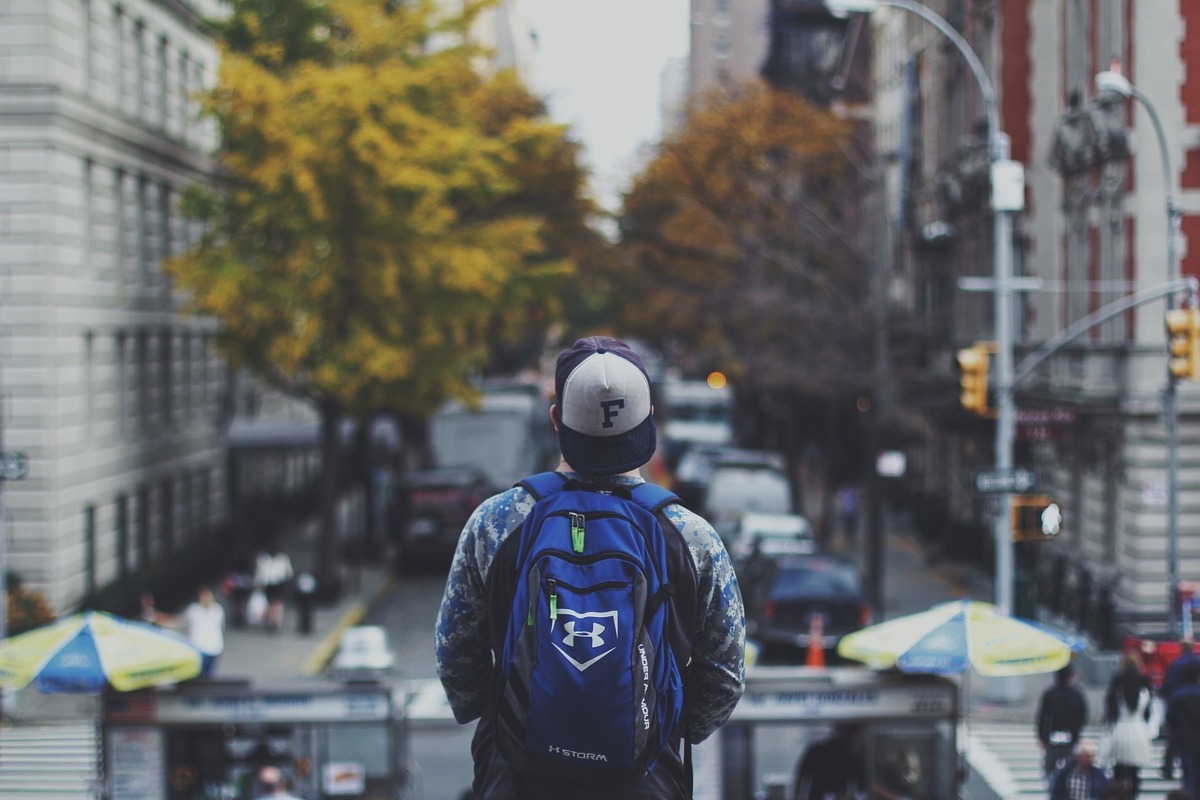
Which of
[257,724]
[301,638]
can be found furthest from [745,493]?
[257,724]

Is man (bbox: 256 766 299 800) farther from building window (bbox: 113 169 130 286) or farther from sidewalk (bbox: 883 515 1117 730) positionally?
building window (bbox: 113 169 130 286)

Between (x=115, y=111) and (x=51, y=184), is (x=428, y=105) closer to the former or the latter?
(x=115, y=111)

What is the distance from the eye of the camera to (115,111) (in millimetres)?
29953

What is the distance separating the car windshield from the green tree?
386 inches

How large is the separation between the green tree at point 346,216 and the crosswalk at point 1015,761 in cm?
1393

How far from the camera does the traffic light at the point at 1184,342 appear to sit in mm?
18984

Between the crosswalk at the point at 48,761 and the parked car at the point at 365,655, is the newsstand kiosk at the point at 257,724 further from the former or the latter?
the crosswalk at the point at 48,761

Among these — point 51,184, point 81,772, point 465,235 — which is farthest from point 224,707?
point 465,235

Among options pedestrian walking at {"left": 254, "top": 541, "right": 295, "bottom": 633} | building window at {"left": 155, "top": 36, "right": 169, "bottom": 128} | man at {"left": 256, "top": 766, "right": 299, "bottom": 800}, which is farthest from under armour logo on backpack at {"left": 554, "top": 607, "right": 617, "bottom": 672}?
building window at {"left": 155, "top": 36, "right": 169, "bottom": 128}

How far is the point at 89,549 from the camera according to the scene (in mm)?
28156

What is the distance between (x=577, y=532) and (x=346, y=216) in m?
27.6

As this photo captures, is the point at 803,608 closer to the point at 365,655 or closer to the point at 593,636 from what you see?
the point at 365,655

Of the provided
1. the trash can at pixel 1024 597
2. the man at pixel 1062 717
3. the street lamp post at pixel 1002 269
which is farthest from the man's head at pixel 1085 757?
A: the trash can at pixel 1024 597

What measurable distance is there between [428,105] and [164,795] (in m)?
20.3
